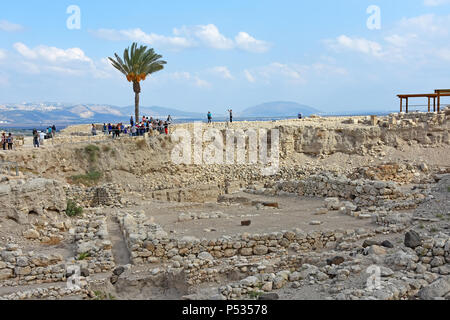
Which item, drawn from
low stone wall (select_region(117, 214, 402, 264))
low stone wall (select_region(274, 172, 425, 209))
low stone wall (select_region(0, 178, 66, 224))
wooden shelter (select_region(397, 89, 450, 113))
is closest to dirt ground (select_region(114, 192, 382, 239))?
low stone wall (select_region(274, 172, 425, 209))

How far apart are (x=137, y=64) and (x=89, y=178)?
30.1ft

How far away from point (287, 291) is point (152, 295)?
295 centimetres

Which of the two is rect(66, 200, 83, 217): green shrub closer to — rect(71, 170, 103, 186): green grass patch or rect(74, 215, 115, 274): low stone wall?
rect(74, 215, 115, 274): low stone wall

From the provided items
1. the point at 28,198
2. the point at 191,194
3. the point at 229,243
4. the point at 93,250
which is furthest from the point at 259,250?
the point at 191,194

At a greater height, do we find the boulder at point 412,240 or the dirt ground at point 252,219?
the boulder at point 412,240

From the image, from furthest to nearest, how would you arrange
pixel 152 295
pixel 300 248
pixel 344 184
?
pixel 344 184
pixel 300 248
pixel 152 295

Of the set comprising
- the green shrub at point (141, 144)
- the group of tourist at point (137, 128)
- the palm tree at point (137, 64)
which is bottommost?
the green shrub at point (141, 144)

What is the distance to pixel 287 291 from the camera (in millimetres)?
8117

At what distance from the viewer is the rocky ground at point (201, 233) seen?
331 inches

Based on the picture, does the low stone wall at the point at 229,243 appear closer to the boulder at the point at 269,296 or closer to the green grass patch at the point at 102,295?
the green grass patch at the point at 102,295

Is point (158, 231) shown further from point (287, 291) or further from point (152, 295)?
point (287, 291)

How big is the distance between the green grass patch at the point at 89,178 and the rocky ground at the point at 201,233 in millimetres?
66

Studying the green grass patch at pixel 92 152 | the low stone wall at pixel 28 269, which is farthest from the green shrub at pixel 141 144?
the low stone wall at pixel 28 269
